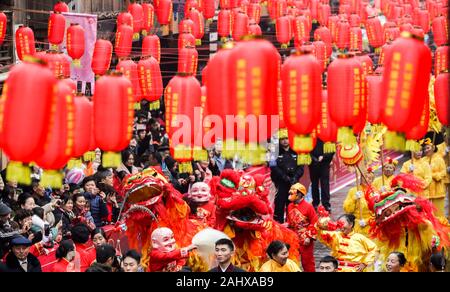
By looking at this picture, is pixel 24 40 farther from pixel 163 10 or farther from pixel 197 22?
pixel 197 22

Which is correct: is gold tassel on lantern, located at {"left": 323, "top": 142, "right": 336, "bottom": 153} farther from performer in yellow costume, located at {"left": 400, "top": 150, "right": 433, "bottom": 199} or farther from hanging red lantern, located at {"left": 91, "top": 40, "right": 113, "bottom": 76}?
hanging red lantern, located at {"left": 91, "top": 40, "right": 113, "bottom": 76}

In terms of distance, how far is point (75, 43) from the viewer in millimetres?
17938

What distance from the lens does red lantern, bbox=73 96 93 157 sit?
446 inches

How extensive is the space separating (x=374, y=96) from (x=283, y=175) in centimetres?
476

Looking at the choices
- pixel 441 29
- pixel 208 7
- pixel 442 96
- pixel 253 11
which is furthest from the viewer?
pixel 253 11

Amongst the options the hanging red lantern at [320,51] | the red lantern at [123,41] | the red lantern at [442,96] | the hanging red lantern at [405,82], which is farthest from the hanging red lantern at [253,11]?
the hanging red lantern at [405,82]

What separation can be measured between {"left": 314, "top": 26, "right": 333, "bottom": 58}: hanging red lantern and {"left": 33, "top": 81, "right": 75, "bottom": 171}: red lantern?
12091 millimetres

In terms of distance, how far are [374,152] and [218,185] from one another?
4458mm

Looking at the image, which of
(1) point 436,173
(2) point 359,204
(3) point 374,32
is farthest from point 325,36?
(2) point 359,204

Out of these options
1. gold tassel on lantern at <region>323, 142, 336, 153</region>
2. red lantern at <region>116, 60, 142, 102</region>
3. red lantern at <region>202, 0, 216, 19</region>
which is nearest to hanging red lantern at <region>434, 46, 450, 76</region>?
gold tassel on lantern at <region>323, 142, 336, 153</region>

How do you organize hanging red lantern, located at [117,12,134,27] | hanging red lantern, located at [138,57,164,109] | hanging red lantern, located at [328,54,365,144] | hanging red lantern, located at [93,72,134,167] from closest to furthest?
hanging red lantern, located at [93,72,134,167], hanging red lantern, located at [328,54,365,144], hanging red lantern, located at [138,57,164,109], hanging red lantern, located at [117,12,134,27]

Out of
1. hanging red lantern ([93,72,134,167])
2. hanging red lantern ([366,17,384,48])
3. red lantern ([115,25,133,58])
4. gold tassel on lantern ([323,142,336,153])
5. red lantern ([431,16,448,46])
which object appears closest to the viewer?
hanging red lantern ([93,72,134,167])

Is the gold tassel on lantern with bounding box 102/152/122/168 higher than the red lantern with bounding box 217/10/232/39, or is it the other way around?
the red lantern with bounding box 217/10/232/39

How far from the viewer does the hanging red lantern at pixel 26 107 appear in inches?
380
